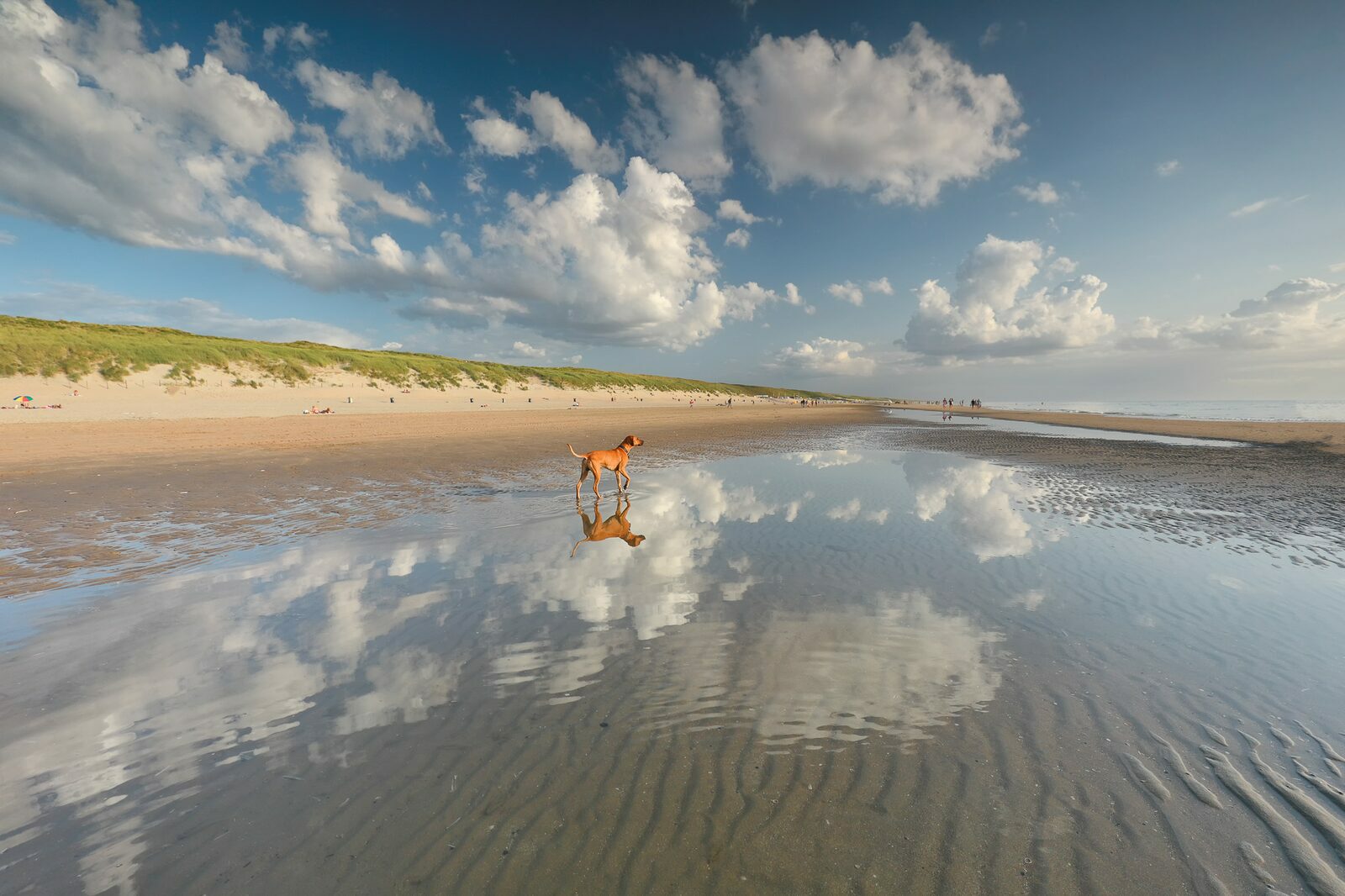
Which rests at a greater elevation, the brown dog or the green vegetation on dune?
the green vegetation on dune

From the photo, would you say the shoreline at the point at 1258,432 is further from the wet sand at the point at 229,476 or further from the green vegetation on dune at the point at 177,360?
the green vegetation on dune at the point at 177,360

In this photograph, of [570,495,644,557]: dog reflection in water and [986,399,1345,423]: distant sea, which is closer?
[570,495,644,557]: dog reflection in water

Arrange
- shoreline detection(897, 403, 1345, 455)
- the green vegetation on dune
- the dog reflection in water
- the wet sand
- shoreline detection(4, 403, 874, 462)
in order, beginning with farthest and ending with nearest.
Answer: the green vegetation on dune < shoreline detection(897, 403, 1345, 455) < shoreline detection(4, 403, 874, 462) < the dog reflection in water < the wet sand

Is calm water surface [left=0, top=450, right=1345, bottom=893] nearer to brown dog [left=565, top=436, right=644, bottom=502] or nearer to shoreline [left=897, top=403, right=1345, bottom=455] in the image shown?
brown dog [left=565, top=436, right=644, bottom=502]

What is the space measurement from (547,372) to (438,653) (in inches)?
3637

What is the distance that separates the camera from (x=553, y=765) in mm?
3896

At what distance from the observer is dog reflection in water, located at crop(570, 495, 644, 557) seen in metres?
10.0

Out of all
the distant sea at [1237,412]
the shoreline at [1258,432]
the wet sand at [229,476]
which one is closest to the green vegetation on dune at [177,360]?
the wet sand at [229,476]

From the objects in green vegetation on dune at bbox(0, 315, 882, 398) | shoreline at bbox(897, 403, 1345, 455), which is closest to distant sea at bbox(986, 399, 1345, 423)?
shoreline at bbox(897, 403, 1345, 455)

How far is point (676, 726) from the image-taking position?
4391mm

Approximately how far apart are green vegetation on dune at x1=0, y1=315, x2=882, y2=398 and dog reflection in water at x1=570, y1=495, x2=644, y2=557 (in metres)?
52.4

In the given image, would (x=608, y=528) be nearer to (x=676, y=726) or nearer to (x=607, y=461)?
(x=607, y=461)

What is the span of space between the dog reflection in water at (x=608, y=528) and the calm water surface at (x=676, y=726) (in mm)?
1247

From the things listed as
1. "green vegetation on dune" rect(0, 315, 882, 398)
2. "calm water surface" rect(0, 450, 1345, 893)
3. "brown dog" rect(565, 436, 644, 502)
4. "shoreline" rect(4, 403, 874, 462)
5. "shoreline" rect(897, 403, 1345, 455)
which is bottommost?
"calm water surface" rect(0, 450, 1345, 893)
